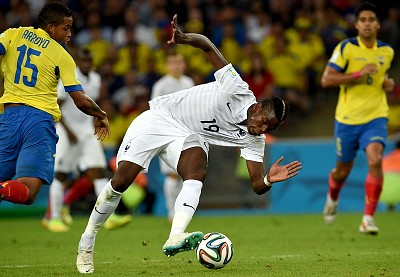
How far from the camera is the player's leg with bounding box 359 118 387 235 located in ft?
36.9

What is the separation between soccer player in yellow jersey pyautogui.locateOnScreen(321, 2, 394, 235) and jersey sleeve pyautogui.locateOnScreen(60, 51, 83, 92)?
15.0ft

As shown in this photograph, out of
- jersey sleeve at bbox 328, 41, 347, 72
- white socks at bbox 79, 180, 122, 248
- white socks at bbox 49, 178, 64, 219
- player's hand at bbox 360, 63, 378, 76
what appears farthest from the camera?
white socks at bbox 49, 178, 64, 219

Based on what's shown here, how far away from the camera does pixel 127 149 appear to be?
8.19 metres

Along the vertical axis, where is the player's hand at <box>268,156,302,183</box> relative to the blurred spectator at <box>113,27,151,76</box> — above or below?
above

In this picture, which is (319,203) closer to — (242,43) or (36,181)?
(242,43)

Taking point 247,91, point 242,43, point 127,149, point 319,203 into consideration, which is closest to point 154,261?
point 127,149

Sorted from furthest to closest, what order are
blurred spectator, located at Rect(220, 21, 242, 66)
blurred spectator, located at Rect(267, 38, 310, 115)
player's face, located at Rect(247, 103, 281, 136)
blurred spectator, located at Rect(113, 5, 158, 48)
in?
1. blurred spectator, located at Rect(113, 5, 158, 48)
2. blurred spectator, located at Rect(220, 21, 242, 66)
3. blurred spectator, located at Rect(267, 38, 310, 115)
4. player's face, located at Rect(247, 103, 281, 136)

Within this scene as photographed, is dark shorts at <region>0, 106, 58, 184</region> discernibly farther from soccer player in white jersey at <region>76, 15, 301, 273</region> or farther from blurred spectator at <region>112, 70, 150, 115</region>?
blurred spectator at <region>112, 70, 150, 115</region>

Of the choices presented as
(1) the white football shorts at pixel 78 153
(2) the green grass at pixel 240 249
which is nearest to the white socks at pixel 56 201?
(1) the white football shorts at pixel 78 153

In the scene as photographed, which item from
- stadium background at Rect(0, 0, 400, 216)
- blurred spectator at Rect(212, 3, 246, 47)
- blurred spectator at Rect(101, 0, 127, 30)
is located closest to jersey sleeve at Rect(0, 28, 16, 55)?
stadium background at Rect(0, 0, 400, 216)

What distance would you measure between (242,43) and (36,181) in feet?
45.6

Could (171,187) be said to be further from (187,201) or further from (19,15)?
(19,15)

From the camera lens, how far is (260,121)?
25.9 feet

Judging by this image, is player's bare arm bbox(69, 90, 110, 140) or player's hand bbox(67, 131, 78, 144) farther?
player's hand bbox(67, 131, 78, 144)
